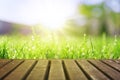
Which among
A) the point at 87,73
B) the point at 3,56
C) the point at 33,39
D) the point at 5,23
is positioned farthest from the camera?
the point at 5,23

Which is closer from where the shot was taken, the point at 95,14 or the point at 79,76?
the point at 79,76

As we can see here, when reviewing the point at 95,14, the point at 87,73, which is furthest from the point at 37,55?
the point at 95,14

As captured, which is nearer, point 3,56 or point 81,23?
point 3,56

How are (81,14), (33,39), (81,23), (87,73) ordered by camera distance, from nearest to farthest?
(87,73)
(33,39)
(81,23)
(81,14)

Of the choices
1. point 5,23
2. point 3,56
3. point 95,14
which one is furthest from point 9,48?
point 95,14

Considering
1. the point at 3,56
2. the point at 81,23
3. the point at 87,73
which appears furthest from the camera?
the point at 81,23

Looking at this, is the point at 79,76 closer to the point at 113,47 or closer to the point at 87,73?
the point at 87,73

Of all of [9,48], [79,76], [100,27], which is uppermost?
Result: [100,27]

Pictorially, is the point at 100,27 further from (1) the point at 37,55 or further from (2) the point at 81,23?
(1) the point at 37,55

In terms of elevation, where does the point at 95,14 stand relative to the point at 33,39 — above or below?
above
